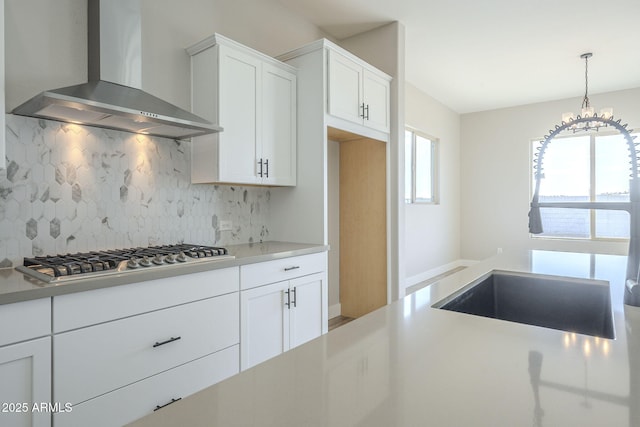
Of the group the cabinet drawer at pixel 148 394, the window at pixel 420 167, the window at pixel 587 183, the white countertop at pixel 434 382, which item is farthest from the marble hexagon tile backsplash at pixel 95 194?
the window at pixel 587 183

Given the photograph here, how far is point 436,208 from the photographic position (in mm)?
6059

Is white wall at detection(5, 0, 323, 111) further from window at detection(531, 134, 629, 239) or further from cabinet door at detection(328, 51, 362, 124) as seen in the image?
window at detection(531, 134, 629, 239)

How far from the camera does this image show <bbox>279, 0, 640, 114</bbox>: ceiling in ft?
10.5

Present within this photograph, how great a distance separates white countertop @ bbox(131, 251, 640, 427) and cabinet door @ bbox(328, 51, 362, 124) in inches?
86.5

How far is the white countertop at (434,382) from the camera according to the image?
48cm

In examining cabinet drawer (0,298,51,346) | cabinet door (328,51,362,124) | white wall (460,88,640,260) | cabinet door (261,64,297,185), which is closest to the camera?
cabinet drawer (0,298,51,346)

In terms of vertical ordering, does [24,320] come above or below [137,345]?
above

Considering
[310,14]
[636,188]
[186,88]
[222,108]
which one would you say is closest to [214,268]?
[222,108]

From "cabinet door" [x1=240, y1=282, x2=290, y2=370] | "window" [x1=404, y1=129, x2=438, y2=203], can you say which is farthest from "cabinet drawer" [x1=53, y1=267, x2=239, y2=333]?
"window" [x1=404, y1=129, x2=438, y2=203]

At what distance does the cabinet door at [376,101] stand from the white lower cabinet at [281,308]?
1.35m

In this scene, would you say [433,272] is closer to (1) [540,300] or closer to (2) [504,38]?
(2) [504,38]

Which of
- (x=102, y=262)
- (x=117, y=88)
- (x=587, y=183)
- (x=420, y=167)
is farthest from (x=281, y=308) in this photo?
(x=587, y=183)

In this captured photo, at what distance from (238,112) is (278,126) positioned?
0.38 metres

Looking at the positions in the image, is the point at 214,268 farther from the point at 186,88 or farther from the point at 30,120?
the point at 186,88
